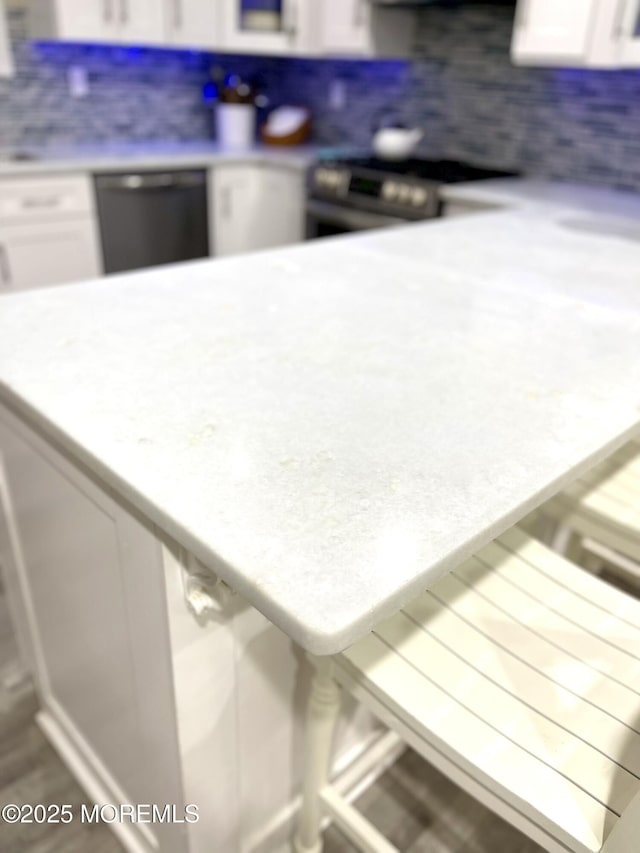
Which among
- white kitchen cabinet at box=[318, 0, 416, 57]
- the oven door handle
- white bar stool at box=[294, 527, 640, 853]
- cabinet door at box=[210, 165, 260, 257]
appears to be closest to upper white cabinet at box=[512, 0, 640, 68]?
the oven door handle

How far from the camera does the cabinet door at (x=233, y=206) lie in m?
3.16

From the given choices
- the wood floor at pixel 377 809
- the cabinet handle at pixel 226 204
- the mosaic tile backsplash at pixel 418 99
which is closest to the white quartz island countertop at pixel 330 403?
the wood floor at pixel 377 809

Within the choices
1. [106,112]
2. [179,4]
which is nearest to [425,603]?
[179,4]

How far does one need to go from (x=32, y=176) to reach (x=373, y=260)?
6.10 feet

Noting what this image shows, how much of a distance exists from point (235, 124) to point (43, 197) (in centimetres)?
128

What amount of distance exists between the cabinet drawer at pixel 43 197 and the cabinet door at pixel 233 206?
2.07 feet

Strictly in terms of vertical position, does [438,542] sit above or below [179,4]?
below

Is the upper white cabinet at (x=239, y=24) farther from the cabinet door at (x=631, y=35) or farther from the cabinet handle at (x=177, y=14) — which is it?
the cabinet door at (x=631, y=35)

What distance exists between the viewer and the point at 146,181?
2.86 meters

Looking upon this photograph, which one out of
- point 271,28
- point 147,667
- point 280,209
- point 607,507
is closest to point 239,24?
point 271,28

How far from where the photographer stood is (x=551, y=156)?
275 centimetres

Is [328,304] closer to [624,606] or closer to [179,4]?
[624,606]

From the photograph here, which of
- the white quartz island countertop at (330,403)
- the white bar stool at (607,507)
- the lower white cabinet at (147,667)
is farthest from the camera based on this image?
the white bar stool at (607,507)

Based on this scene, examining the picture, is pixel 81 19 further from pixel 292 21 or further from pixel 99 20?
pixel 292 21
